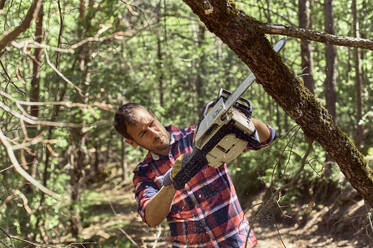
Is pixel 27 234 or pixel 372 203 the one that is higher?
pixel 372 203

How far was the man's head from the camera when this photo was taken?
2.61 m

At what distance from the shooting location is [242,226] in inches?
102

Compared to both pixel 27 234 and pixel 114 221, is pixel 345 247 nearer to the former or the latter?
pixel 27 234

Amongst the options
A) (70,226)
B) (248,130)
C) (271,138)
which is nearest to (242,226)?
(271,138)

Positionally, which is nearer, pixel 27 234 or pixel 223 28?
pixel 223 28

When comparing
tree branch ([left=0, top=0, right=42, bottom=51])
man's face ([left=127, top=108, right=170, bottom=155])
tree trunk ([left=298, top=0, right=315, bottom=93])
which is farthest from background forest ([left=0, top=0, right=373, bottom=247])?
tree branch ([left=0, top=0, right=42, bottom=51])

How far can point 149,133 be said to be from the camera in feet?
8.70

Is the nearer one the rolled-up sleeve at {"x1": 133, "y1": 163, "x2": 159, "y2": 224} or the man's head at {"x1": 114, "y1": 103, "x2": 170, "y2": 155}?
the rolled-up sleeve at {"x1": 133, "y1": 163, "x2": 159, "y2": 224}

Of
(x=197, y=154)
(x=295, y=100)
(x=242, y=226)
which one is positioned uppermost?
(x=295, y=100)

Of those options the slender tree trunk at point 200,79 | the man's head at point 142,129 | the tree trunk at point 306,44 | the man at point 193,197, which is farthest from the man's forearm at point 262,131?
the slender tree trunk at point 200,79

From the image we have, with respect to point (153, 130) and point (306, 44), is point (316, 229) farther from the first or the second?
point (153, 130)

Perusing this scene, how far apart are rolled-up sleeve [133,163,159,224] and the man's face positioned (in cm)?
18

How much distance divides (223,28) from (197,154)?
0.82 metres

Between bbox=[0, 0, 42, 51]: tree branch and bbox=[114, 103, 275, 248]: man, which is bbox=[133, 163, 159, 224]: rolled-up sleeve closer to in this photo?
bbox=[114, 103, 275, 248]: man
